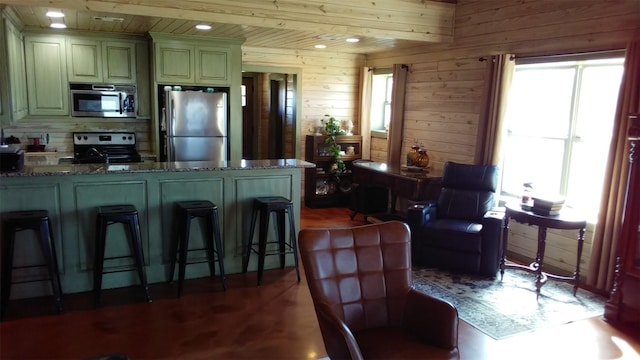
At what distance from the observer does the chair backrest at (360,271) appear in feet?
8.13

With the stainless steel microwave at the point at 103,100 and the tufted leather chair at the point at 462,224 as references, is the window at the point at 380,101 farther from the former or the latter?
the stainless steel microwave at the point at 103,100

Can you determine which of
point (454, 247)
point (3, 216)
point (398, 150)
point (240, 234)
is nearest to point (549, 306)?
point (454, 247)

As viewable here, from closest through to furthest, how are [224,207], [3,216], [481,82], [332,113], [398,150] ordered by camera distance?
[3,216] → [224,207] → [481,82] → [398,150] → [332,113]

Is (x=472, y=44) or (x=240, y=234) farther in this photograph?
(x=472, y=44)

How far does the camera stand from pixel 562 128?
467 cm

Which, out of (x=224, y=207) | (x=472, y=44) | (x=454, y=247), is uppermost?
(x=472, y=44)

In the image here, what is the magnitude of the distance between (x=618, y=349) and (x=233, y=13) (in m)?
4.05

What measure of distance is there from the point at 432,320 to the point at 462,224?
7.84ft

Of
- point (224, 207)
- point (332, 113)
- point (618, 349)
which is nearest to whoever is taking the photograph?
point (618, 349)

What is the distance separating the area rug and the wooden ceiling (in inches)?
102

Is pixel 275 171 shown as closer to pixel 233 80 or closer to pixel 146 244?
pixel 146 244

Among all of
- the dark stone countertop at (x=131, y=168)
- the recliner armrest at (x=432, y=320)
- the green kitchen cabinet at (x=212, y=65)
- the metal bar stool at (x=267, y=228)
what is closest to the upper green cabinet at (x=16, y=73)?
the dark stone countertop at (x=131, y=168)

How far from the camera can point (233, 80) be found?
5898 mm

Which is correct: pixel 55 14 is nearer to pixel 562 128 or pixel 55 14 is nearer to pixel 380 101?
pixel 380 101
